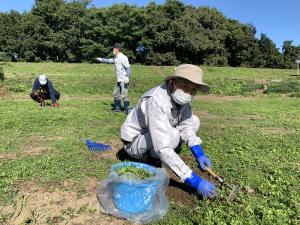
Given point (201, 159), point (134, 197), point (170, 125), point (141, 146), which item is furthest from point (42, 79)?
point (134, 197)

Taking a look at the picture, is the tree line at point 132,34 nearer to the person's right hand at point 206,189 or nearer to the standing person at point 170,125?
the standing person at point 170,125

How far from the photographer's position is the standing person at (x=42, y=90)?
31.6ft

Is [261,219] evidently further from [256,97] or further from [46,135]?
[256,97]

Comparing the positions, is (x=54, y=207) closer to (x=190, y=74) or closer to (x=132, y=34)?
(x=190, y=74)

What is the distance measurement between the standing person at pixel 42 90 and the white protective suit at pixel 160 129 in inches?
223

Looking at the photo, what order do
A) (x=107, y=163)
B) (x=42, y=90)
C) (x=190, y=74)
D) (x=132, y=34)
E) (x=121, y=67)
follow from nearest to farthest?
(x=190, y=74), (x=107, y=163), (x=121, y=67), (x=42, y=90), (x=132, y=34)

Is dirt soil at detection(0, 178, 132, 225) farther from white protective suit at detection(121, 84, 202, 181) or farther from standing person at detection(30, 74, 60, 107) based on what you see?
standing person at detection(30, 74, 60, 107)

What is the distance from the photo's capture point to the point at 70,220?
11.1ft

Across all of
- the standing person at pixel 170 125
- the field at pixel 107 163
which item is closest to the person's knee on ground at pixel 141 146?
the standing person at pixel 170 125

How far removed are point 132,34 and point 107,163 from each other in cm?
3856

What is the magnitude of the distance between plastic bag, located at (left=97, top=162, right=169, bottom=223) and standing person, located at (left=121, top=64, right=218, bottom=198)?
0.27 metres

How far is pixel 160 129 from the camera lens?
3645 millimetres

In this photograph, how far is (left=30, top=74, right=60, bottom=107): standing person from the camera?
964 cm

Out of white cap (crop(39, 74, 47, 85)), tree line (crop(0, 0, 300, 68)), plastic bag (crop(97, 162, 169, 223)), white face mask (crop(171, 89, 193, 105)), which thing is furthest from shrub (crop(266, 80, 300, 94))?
tree line (crop(0, 0, 300, 68))
